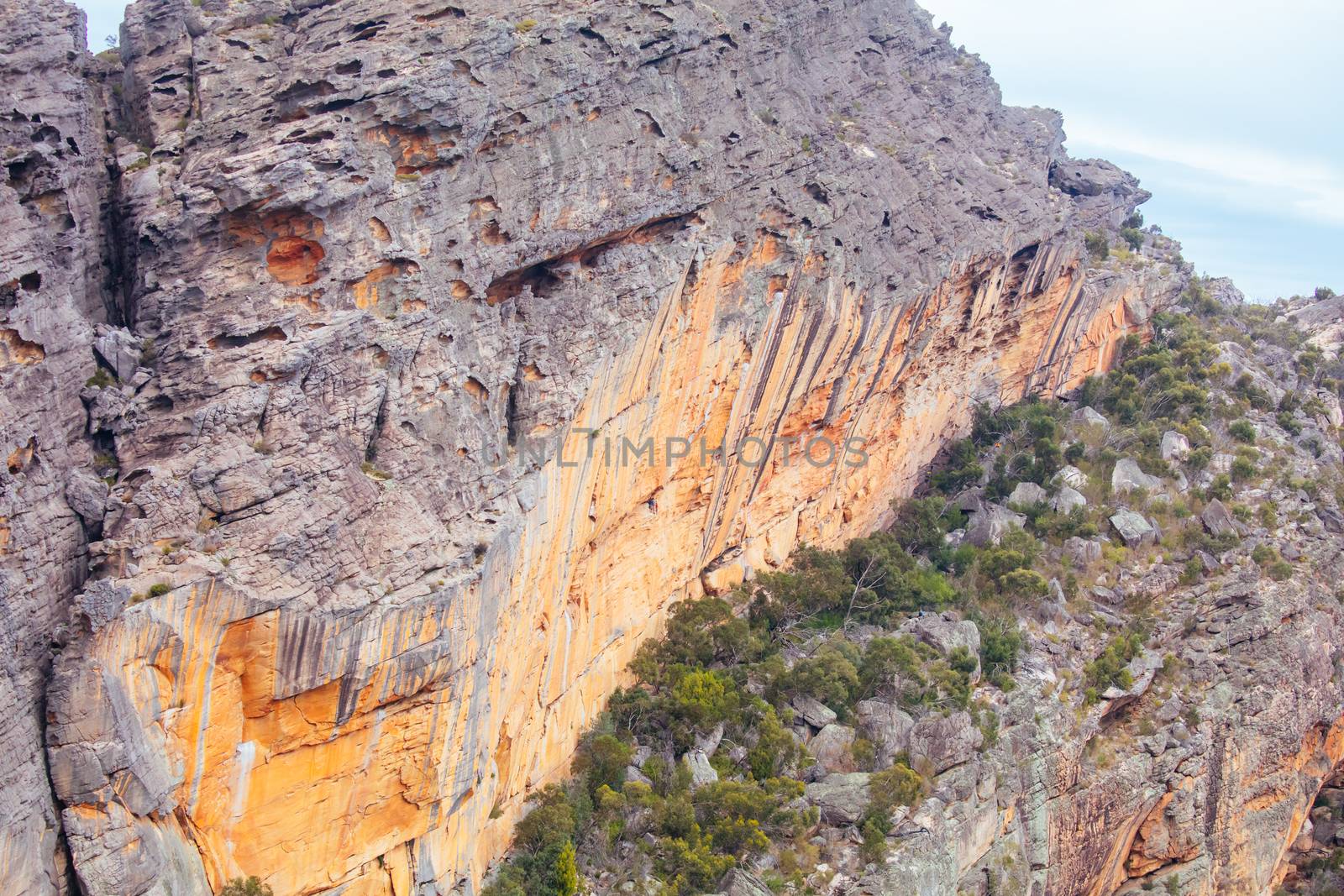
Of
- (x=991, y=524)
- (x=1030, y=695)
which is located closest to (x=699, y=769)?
(x=1030, y=695)

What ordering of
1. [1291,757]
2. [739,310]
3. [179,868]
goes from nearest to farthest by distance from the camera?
[179,868]
[739,310]
[1291,757]

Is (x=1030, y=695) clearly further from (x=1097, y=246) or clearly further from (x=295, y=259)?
(x=1097, y=246)

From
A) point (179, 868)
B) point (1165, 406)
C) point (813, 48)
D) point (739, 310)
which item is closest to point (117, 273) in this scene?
point (179, 868)

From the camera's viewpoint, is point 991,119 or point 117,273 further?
point 991,119

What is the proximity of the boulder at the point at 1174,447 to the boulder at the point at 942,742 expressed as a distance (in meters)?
20.4

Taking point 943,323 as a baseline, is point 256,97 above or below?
above

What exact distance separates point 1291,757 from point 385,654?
33445 mm

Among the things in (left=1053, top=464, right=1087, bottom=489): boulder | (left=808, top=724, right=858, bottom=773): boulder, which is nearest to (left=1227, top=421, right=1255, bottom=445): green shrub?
(left=1053, top=464, right=1087, bottom=489): boulder

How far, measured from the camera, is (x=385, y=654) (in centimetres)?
2328

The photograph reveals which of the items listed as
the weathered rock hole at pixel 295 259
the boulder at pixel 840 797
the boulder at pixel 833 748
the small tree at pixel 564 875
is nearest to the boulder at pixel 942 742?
the boulder at pixel 833 748

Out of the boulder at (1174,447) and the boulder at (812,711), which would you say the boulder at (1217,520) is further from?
the boulder at (812,711)

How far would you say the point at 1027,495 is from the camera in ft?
159

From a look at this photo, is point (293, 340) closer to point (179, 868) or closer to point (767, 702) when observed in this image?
point (179, 868)

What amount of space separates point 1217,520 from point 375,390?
3381 cm
